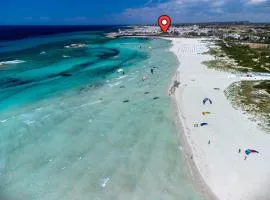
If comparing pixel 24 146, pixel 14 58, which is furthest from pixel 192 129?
pixel 14 58

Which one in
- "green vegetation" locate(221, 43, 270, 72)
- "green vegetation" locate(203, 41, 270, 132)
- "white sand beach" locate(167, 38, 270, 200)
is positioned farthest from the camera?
"green vegetation" locate(221, 43, 270, 72)

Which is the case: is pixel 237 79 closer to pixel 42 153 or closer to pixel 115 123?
pixel 115 123

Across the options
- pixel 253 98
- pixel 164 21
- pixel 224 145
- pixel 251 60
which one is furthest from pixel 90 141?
pixel 251 60

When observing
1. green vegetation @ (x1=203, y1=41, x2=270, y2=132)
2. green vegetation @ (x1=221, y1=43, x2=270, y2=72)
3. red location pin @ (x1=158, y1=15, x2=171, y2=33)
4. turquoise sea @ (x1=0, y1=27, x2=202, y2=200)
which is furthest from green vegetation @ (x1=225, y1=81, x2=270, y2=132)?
red location pin @ (x1=158, y1=15, x2=171, y2=33)

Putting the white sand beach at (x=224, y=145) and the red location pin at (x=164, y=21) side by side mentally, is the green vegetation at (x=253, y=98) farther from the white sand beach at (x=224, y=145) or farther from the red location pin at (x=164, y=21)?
the red location pin at (x=164, y=21)

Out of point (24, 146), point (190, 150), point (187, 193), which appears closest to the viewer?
point (187, 193)

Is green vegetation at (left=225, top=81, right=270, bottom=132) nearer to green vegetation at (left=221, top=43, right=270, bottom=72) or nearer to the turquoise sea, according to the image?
the turquoise sea

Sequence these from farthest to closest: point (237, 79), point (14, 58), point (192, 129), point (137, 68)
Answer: point (14, 58), point (137, 68), point (237, 79), point (192, 129)
